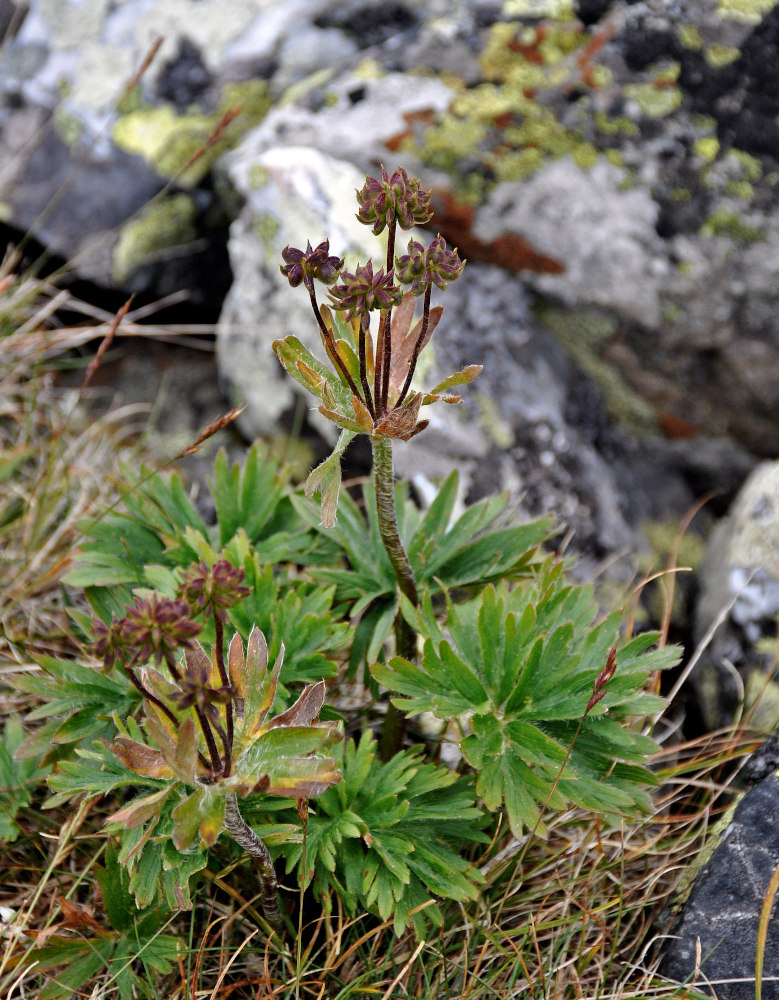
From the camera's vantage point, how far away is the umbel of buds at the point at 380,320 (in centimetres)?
172

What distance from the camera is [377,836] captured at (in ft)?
6.81

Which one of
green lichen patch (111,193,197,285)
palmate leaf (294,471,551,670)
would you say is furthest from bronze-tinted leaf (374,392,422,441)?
green lichen patch (111,193,197,285)

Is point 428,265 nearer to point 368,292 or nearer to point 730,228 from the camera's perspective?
point 368,292

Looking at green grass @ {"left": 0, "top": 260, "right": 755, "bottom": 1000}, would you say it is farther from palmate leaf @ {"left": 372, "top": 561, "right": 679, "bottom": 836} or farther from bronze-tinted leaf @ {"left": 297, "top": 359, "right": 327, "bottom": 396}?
bronze-tinted leaf @ {"left": 297, "top": 359, "right": 327, "bottom": 396}

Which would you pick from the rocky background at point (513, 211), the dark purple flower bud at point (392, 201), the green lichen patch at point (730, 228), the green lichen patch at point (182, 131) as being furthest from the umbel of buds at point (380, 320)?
the green lichen patch at point (182, 131)

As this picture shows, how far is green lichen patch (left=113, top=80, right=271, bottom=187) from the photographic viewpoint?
397 centimetres

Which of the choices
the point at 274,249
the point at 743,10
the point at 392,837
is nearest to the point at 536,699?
the point at 392,837

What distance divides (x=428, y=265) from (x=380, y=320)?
0.15m

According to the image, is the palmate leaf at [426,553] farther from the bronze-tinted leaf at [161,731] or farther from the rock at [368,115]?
the rock at [368,115]

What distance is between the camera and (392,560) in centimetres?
216

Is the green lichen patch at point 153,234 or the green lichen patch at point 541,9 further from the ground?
the green lichen patch at point 541,9

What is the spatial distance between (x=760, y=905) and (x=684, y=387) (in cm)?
233

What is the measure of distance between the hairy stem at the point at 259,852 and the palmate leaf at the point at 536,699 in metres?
0.46

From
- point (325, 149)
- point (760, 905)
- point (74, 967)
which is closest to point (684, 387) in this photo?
point (325, 149)
